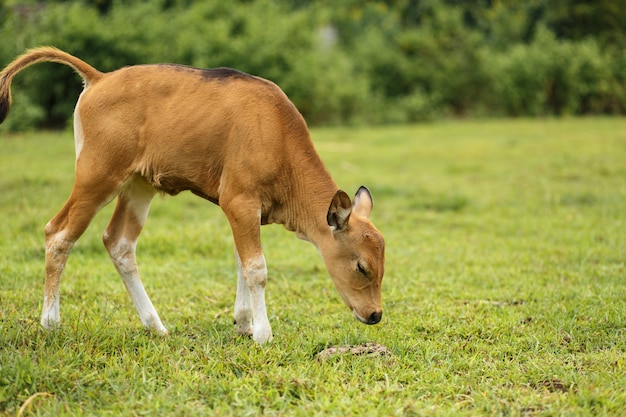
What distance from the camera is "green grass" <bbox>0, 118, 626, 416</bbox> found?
4.07m

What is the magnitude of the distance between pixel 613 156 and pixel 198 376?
12629 mm

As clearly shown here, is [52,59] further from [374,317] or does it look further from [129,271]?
[374,317]

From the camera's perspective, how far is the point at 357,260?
5.03 metres

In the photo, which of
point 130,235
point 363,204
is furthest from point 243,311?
point 363,204

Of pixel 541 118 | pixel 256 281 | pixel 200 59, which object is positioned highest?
pixel 256 281

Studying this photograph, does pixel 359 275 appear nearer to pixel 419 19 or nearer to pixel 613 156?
pixel 613 156

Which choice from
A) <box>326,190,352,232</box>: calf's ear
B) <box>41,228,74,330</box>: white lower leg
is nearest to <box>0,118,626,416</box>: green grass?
<box>41,228,74,330</box>: white lower leg

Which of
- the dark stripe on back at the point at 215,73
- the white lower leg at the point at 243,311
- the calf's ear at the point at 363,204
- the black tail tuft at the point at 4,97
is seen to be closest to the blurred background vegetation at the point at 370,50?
the black tail tuft at the point at 4,97

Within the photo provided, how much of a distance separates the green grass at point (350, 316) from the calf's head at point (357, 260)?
0.23 m

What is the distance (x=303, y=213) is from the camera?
5.25 m

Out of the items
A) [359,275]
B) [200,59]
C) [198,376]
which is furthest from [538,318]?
[200,59]

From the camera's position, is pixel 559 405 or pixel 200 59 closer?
pixel 559 405

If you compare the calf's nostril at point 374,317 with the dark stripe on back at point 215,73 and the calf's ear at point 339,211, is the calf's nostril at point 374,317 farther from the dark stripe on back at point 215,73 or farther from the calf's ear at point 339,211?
the dark stripe on back at point 215,73

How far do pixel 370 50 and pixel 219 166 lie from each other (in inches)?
855
